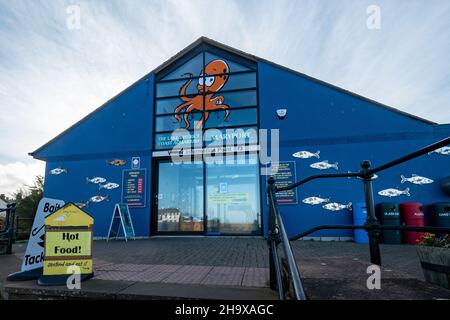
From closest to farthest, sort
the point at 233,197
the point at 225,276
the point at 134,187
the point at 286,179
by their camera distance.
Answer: the point at 225,276
the point at 286,179
the point at 233,197
the point at 134,187

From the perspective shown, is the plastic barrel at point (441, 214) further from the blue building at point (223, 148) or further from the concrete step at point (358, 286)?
the concrete step at point (358, 286)

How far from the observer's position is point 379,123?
798 centimetres

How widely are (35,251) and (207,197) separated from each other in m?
→ 5.89

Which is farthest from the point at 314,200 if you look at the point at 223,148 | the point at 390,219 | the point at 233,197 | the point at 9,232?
the point at 9,232

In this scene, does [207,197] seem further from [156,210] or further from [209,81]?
[209,81]

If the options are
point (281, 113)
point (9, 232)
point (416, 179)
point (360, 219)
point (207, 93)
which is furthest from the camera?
point (207, 93)

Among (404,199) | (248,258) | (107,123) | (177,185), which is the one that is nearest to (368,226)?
(248,258)

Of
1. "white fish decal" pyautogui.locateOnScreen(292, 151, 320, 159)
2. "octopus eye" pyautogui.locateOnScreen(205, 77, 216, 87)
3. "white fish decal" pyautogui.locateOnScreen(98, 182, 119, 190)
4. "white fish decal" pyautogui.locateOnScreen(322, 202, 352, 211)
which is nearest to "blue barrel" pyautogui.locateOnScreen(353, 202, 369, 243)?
"white fish decal" pyautogui.locateOnScreen(322, 202, 352, 211)

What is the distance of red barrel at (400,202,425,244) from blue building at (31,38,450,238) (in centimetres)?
43

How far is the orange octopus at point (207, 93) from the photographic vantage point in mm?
9391

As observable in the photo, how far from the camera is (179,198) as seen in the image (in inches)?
369

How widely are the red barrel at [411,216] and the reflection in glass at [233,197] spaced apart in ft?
13.3

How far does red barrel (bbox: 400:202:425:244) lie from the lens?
22.9 feet

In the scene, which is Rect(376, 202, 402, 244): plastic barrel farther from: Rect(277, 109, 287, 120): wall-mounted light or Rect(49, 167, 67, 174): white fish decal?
Rect(49, 167, 67, 174): white fish decal
